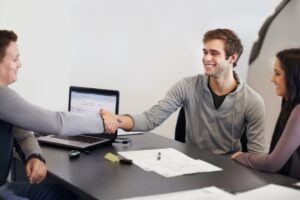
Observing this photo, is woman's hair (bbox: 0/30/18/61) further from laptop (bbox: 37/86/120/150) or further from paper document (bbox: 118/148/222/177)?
paper document (bbox: 118/148/222/177)

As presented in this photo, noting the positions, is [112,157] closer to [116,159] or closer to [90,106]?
[116,159]

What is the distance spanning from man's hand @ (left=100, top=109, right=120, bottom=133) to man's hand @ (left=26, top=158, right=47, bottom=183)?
0.35 metres

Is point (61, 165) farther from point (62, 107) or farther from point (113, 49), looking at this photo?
point (113, 49)

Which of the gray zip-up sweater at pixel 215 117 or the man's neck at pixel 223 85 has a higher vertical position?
the man's neck at pixel 223 85

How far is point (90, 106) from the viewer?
2.17 meters

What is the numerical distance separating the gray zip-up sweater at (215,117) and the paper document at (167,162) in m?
0.36

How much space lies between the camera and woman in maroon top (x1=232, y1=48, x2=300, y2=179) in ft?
5.47

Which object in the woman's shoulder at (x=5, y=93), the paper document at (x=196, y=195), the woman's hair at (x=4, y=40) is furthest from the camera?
the woman's hair at (x=4, y=40)

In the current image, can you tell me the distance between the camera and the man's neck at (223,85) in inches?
94.3

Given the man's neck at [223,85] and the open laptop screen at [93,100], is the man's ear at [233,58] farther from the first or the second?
the open laptop screen at [93,100]

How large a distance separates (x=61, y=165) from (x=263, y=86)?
259 cm

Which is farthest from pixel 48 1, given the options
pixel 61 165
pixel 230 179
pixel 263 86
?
pixel 263 86

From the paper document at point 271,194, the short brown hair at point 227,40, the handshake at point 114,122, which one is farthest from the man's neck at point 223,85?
the paper document at point 271,194

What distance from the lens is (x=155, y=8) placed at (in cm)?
299
